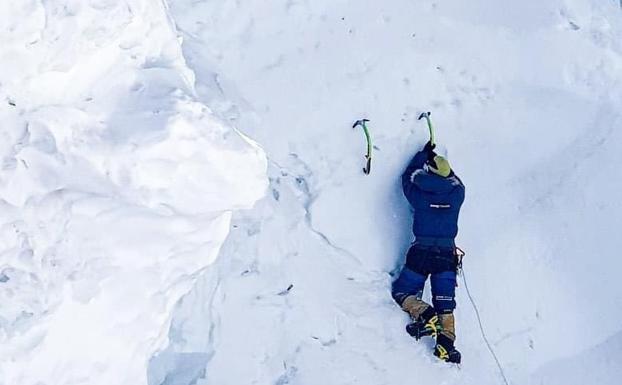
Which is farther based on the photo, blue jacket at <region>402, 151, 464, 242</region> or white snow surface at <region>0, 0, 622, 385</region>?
blue jacket at <region>402, 151, 464, 242</region>

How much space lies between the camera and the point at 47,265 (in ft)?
11.1

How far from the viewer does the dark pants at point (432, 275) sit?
4.94 metres

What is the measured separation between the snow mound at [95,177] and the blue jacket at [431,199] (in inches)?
58.9

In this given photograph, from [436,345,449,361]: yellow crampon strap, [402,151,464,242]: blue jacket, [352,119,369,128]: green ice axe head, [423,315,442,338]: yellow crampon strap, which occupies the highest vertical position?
[352,119,369,128]: green ice axe head

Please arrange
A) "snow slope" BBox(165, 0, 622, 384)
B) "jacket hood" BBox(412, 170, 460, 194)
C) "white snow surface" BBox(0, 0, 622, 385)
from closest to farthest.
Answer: "white snow surface" BBox(0, 0, 622, 385) < "snow slope" BBox(165, 0, 622, 384) < "jacket hood" BBox(412, 170, 460, 194)

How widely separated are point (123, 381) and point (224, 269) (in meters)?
0.90

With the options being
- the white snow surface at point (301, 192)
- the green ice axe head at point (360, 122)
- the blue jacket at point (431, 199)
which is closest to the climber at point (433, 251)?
the blue jacket at point (431, 199)

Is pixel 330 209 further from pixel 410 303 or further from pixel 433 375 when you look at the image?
pixel 433 375

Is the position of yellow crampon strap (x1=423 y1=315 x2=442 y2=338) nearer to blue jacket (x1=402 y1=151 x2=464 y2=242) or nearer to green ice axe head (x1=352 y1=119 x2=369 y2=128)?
blue jacket (x1=402 y1=151 x2=464 y2=242)

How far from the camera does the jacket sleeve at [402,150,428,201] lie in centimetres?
495

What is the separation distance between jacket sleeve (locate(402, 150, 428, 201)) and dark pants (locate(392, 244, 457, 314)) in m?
0.35

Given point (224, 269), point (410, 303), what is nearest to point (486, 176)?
point (410, 303)

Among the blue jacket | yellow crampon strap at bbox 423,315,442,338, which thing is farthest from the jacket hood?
yellow crampon strap at bbox 423,315,442,338

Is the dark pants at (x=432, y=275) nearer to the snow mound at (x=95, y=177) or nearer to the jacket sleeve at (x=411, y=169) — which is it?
the jacket sleeve at (x=411, y=169)
